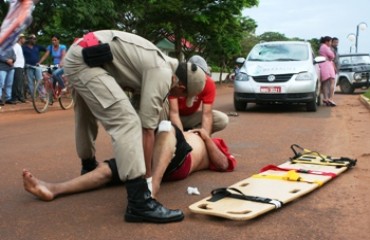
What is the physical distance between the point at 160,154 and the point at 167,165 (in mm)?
198

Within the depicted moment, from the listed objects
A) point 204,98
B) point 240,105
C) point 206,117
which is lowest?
point 240,105

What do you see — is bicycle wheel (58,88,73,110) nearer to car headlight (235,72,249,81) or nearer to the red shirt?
car headlight (235,72,249,81)

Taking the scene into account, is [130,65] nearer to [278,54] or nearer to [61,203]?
[61,203]

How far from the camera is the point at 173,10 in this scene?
21875 mm

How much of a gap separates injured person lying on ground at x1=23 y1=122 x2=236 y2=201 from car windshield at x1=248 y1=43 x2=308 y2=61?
7.26 meters

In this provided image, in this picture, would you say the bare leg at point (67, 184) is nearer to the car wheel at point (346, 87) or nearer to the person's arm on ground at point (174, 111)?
the person's arm on ground at point (174, 111)

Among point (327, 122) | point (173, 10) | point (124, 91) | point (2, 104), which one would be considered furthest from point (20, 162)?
point (173, 10)

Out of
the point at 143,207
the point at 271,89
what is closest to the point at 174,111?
the point at 143,207

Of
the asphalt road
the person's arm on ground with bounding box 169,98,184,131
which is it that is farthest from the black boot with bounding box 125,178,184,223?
the person's arm on ground with bounding box 169,98,184,131

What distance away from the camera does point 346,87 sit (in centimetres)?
2105

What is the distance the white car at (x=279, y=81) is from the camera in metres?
11.2

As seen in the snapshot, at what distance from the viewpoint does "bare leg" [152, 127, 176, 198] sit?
13.6 feet

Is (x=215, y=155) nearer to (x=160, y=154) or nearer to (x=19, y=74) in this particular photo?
(x=160, y=154)

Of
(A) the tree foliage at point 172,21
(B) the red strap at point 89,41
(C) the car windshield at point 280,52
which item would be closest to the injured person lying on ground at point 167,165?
(B) the red strap at point 89,41
